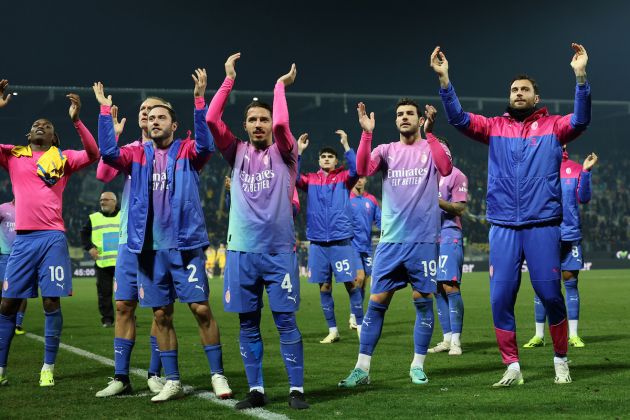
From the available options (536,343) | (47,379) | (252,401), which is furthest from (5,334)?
(536,343)

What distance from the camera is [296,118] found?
53.2m

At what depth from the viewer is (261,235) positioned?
6414mm

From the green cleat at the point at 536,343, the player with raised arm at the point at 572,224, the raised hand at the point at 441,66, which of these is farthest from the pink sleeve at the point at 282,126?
the player with raised arm at the point at 572,224

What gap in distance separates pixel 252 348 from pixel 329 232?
5.85 m

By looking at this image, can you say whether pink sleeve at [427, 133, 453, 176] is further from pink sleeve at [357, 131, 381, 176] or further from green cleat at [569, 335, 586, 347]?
green cleat at [569, 335, 586, 347]

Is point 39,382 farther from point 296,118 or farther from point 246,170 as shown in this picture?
point 296,118

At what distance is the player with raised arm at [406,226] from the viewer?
7.50 metres

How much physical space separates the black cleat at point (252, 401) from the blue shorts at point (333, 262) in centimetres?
577

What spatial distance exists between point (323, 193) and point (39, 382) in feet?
17.8

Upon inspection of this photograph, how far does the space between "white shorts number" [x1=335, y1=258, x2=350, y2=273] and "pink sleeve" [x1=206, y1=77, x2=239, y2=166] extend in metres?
5.63

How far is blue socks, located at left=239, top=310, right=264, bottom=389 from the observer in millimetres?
6410

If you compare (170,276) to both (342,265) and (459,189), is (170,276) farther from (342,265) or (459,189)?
(342,265)

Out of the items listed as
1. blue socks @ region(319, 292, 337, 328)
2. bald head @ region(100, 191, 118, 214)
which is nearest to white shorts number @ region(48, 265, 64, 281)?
blue socks @ region(319, 292, 337, 328)

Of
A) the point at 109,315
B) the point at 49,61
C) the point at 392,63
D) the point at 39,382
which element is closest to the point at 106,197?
the point at 109,315
